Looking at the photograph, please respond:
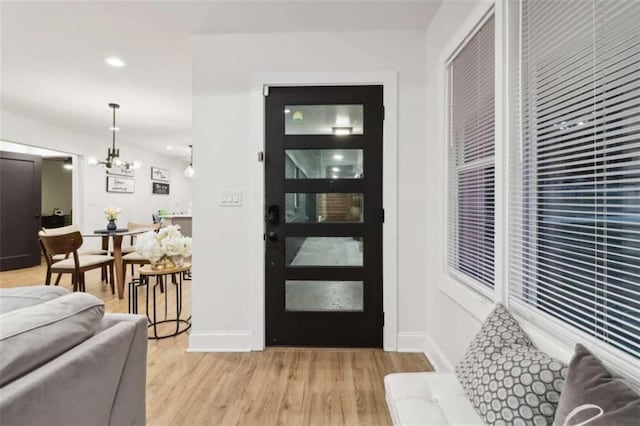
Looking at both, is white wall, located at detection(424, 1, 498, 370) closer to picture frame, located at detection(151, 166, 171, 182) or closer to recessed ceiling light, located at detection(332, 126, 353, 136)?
recessed ceiling light, located at detection(332, 126, 353, 136)

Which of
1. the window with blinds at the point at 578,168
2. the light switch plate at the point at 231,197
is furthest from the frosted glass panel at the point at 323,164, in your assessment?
the window with blinds at the point at 578,168

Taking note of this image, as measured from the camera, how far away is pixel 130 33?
249cm

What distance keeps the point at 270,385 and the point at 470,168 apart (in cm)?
182

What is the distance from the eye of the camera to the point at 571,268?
1.09 meters

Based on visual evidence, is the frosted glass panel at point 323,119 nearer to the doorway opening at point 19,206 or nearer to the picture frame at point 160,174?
the doorway opening at point 19,206

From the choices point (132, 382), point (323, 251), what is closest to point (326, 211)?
point (323, 251)

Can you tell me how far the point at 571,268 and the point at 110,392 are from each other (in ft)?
5.43

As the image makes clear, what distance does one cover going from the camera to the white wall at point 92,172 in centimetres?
495

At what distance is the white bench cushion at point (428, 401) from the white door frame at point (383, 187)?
106cm

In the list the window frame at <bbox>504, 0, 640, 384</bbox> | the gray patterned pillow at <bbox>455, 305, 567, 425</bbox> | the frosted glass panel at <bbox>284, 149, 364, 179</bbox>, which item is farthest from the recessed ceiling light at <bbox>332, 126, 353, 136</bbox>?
the gray patterned pillow at <bbox>455, 305, 567, 425</bbox>

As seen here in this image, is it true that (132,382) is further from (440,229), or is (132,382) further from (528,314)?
(440,229)

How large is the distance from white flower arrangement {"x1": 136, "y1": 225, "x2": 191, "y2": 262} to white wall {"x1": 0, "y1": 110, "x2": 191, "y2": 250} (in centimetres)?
413

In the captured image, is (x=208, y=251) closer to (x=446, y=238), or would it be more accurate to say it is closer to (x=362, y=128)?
(x=362, y=128)

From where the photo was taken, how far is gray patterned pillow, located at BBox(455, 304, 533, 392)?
1165mm
